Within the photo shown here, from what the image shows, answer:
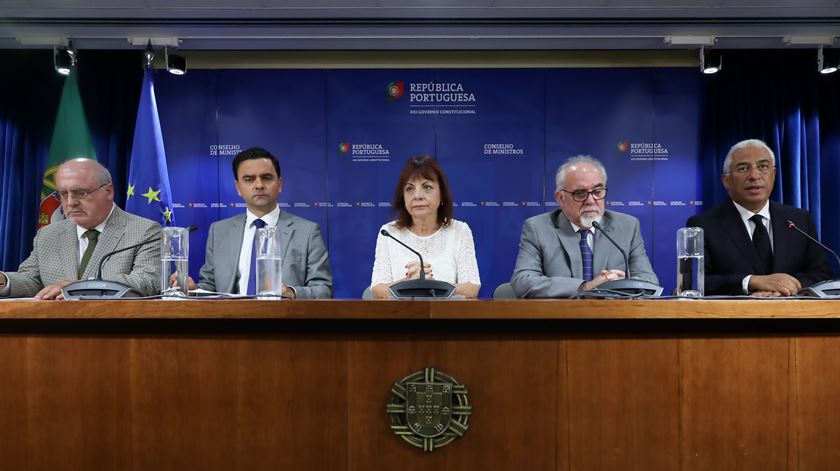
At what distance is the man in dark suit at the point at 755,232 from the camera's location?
2.96 metres

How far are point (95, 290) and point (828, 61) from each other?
4.94m

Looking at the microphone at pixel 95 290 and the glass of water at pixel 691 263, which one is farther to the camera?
the glass of water at pixel 691 263

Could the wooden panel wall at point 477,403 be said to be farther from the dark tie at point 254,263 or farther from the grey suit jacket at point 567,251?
the dark tie at point 254,263

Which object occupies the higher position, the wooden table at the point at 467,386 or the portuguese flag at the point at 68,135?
the portuguese flag at the point at 68,135

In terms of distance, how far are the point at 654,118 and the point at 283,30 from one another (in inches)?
113

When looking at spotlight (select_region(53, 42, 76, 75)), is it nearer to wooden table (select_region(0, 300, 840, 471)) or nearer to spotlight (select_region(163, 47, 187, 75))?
spotlight (select_region(163, 47, 187, 75))

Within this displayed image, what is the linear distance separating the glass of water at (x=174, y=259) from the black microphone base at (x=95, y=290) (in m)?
0.14

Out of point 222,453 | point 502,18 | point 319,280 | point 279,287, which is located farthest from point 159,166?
point 222,453

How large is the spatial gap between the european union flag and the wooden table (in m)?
3.04

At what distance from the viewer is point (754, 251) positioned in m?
2.98

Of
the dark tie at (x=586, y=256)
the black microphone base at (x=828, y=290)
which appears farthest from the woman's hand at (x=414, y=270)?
the black microphone base at (x=828, y=290)

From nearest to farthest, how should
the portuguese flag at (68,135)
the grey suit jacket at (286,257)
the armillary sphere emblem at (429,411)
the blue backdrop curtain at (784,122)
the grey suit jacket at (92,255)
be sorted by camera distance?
the armillary sphere emblem at (429,411)
the grey suit jacket at (92,255)
the grey suit jacket at (286,257)
the portuguese flag at (68,135)
the blue backdrop curtain at (784,122)

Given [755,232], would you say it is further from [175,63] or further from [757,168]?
[175,63]

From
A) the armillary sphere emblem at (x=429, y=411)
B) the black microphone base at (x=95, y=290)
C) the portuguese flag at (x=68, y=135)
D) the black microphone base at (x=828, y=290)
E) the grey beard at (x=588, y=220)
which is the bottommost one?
the armillary sphere emblem at (x=429, y=411)
